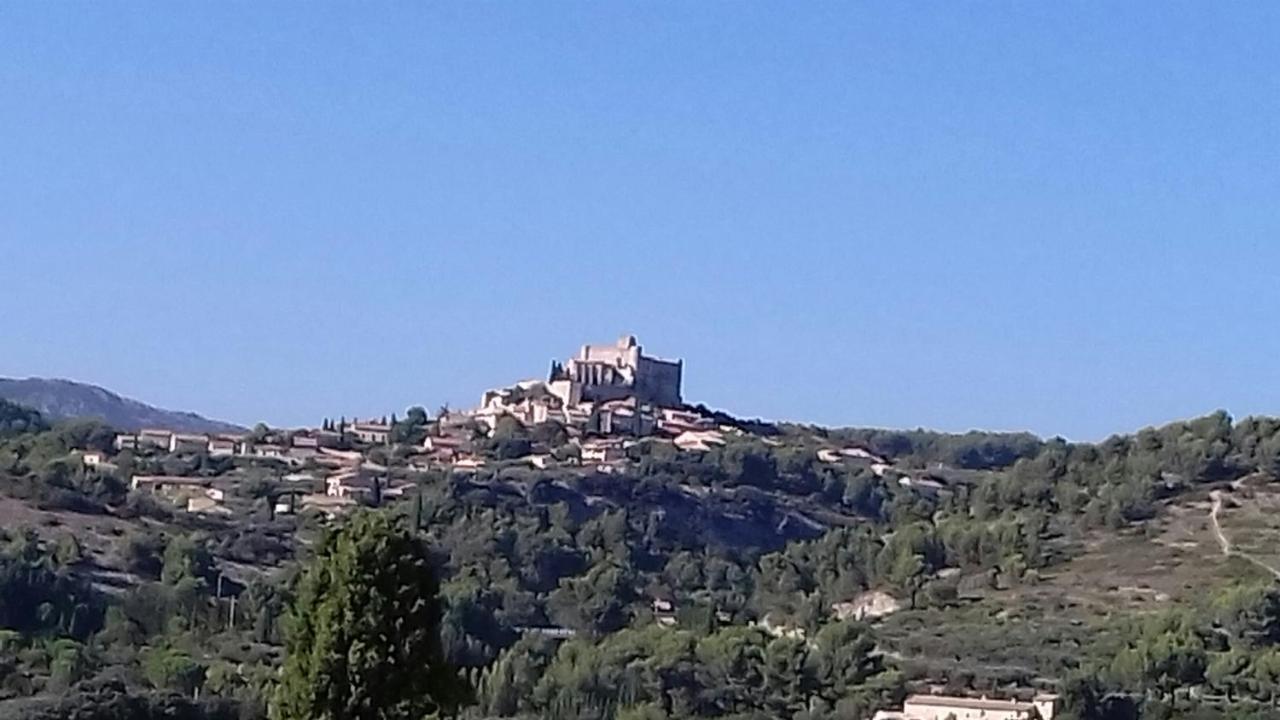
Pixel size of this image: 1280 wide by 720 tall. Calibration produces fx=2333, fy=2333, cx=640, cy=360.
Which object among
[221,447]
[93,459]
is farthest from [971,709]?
[221,447]

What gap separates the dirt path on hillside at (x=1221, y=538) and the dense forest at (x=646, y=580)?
1.45 m

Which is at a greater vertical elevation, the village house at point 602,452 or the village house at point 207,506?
the village house at point 602,452

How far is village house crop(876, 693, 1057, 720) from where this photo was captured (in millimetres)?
38094

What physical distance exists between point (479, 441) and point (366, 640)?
8278 centimetres

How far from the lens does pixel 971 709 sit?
39.0 metres

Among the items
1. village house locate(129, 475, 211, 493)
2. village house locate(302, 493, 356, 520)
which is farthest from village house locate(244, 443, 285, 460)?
village house locate(302, 493, 356, 520)

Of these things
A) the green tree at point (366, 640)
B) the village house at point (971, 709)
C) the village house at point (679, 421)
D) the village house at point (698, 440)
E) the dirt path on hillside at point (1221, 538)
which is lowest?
Answer: the village house at point (971, 709)

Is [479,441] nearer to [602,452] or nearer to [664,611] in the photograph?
[602,452]

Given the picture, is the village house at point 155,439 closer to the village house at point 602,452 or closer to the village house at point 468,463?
the village house at point 468,463

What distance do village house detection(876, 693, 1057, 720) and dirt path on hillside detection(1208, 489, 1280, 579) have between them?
14.5 meters

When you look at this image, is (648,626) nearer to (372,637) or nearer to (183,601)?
(183,601)

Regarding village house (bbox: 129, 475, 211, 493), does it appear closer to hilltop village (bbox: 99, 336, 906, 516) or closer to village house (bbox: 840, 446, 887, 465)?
hilltop village (bbox: 99, 336, 906, 516)

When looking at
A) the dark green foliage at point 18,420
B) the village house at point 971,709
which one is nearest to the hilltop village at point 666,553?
the village house at point 971,709

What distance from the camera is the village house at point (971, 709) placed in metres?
38.1
